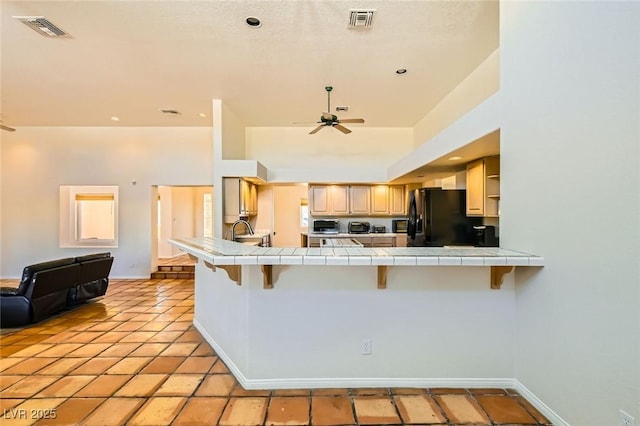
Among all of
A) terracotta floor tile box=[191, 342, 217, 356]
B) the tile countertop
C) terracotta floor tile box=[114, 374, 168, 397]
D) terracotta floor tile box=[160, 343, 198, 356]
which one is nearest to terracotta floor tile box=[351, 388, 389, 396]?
the tile countertop

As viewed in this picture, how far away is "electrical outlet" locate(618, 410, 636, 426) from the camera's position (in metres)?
1.39

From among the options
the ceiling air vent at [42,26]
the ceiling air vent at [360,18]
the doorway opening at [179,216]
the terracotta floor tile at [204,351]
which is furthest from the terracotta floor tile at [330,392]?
the doorway opening at [179,216]

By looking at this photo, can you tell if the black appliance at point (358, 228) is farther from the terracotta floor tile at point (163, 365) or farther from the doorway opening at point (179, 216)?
the terracotta floor tile at point (163, 365)

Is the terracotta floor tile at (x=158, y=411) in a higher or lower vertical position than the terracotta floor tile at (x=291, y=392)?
lower

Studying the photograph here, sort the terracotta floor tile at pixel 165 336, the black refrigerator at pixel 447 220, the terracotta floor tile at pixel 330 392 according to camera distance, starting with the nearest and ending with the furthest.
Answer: the terracotta floor tile at pixel 330 392 → the terracotta floor tile at pixel 165 336 → the black refrigerator at pixel 447 220

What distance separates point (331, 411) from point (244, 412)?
0.60 m

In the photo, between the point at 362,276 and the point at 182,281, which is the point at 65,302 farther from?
the point at 362,276

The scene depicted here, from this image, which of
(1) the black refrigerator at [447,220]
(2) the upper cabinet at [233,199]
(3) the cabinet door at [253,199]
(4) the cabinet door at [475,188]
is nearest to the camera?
(4) the cabinet door at [475,188]

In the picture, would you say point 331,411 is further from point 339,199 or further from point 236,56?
point 339,199

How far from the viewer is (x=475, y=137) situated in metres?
2.70

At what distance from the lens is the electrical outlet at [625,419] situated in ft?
4.55

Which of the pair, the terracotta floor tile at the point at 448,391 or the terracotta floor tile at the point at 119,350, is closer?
the terracotta floor tile at the point at 448,391

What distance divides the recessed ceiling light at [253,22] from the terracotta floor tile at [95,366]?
362 centimetres

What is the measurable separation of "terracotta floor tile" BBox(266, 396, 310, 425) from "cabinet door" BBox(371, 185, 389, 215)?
498cm
